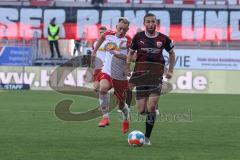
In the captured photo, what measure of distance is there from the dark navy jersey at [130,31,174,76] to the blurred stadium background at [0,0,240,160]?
1.34 metres

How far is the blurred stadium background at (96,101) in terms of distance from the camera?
11.7m

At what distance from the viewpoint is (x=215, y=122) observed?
1764 centimetres

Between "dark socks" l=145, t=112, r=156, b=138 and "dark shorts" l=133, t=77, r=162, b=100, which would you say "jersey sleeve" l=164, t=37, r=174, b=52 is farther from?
"dark socks" l=145, t=112, r=156, b=138

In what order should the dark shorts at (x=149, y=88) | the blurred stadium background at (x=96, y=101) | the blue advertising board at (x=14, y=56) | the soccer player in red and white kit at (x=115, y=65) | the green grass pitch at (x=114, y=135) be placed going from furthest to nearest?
the blue advertising board at (x=14, y=56), the soccer player in red and white kit at (x=115, y=65), the dark shorts at (x=149, y=88), the blurred stadium background at (x=96, y=101), the green grass pitch at (x=114, y=135)

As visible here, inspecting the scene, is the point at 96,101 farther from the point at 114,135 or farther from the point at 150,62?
the point at 150,62

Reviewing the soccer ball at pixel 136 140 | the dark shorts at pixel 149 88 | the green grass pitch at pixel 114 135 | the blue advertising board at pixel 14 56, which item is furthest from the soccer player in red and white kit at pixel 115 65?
the blue advertising board at pixel 14 56

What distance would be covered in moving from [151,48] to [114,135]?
7.43 ft

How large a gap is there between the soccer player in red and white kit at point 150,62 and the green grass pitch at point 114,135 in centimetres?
65

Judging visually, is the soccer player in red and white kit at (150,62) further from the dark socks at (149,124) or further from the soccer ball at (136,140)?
the soccer ball at (136,140)

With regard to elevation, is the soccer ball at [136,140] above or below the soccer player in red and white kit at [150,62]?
below

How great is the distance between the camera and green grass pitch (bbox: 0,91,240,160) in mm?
10695

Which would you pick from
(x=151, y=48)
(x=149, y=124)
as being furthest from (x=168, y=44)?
(x=149, y=124)

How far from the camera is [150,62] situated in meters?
12.6

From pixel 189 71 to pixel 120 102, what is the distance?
1643 centimetres
